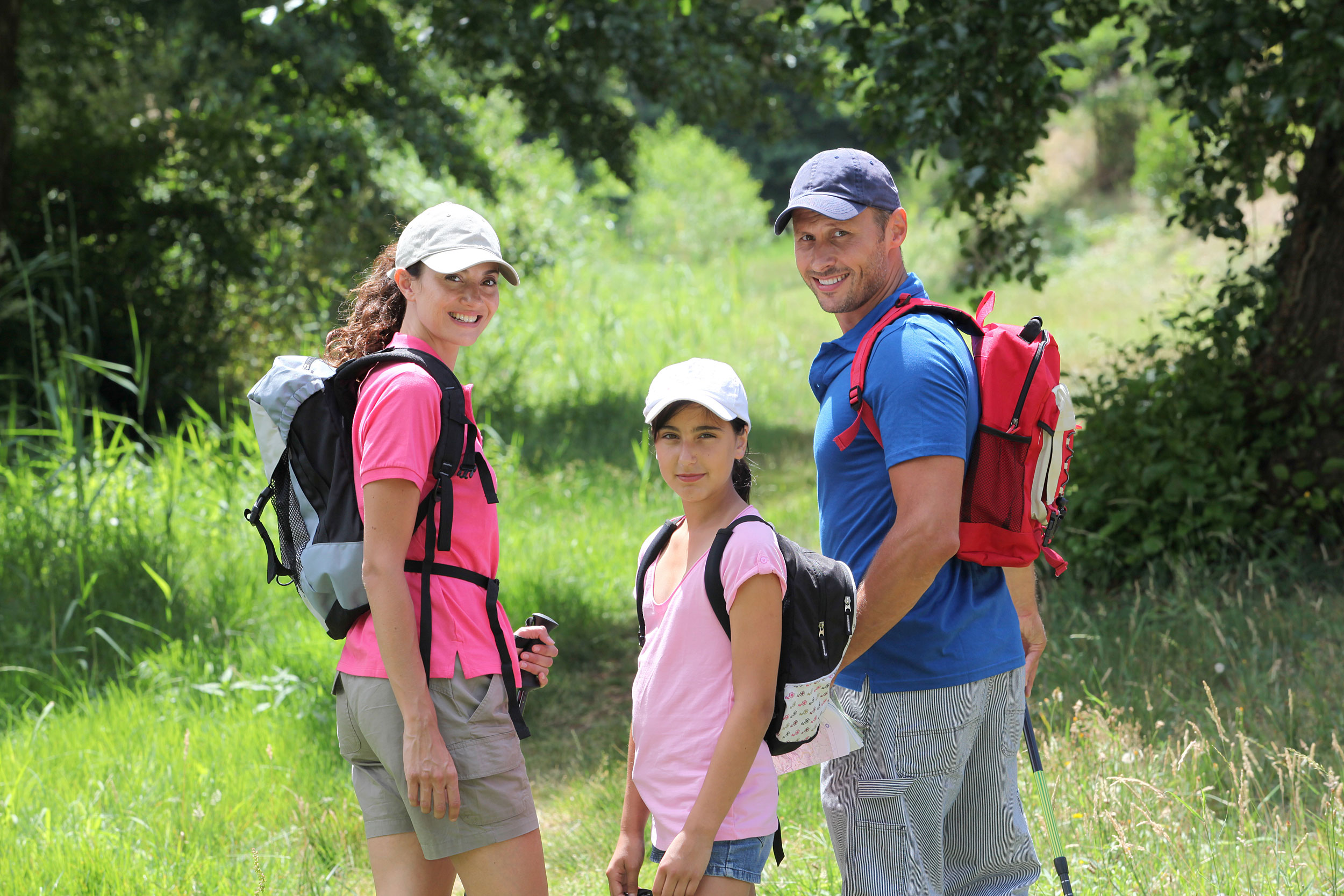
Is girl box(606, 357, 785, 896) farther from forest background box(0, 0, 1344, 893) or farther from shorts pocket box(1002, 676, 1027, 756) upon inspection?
forest background box(0, 0, 1344, 893)

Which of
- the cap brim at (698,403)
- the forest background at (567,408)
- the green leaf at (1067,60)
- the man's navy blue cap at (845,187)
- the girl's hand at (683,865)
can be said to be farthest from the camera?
the green leaf at (1067,60)

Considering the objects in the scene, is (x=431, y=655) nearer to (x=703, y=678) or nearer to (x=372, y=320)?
(x=703, y=678)

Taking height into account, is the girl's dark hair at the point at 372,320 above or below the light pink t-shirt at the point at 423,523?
above

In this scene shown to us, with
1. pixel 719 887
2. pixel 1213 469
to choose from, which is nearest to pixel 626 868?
pixel 719 887

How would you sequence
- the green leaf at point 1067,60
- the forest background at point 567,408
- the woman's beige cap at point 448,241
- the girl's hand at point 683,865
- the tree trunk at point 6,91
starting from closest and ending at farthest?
the girl's hand at point 683,865, the woman's beige cap at point 448,241, the forest background at point 567,408, the green leaf at point 1067,60, the tree trunk at point 6,91

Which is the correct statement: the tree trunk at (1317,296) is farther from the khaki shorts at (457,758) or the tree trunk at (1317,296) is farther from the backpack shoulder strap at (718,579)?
the khaki shorts at (457,758)

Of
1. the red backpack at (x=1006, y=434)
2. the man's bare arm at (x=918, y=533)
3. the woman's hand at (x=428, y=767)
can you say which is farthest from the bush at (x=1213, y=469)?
the woman's hand at (x=428, y=767)

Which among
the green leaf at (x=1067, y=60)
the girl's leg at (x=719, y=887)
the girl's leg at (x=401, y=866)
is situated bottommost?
the girl's leg at (x=401, y=866)

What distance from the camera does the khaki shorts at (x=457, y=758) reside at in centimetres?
219

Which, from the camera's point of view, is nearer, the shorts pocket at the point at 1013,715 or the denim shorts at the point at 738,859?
the denim shorts at the point at 738,859

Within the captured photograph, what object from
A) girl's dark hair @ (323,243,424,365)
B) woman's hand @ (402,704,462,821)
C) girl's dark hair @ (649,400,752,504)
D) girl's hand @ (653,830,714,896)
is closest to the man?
girl's dark hair @ (649,400,752,504)

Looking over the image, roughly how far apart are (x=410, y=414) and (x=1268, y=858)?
2553 mm

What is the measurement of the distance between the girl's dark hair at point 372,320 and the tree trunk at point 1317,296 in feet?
15.8

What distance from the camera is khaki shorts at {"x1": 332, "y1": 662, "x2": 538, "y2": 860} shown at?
7.17 ft
